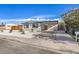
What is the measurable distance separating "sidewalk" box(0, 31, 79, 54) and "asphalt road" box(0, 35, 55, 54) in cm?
4

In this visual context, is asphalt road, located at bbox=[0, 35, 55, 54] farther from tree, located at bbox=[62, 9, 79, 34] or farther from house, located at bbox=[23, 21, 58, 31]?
tree, located at bbox=[62, 9, 79, 34]

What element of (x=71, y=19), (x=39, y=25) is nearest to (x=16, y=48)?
(x=39, y=25)

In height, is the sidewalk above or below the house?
below

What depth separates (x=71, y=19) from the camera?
2.86m

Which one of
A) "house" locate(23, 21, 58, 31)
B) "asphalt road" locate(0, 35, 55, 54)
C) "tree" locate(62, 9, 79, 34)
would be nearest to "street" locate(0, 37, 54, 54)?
"asphalt road" locate(0, 35, 55, 54)

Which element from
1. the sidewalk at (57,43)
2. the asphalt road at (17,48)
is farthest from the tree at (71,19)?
the asphalt road at (17,48)

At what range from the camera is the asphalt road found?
2801 mm

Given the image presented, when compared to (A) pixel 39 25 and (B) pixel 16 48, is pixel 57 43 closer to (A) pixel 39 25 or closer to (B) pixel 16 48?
(A) pixel 39 25

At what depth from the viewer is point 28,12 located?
9.40ft


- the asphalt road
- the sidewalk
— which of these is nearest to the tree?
the sidewalk

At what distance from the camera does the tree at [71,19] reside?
285cm
